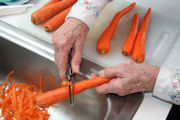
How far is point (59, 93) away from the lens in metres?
0.76

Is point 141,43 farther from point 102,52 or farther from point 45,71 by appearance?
point 45,71

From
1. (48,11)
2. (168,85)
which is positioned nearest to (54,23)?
(48,11)

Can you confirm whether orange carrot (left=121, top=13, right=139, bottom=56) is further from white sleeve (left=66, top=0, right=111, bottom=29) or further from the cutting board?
white sleeve (left=66, top=0, right=111, bottom=29)

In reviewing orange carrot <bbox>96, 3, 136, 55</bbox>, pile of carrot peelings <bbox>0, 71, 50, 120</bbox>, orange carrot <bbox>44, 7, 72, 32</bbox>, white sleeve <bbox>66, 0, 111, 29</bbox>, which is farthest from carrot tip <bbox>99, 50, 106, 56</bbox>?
pile of carrot peelings <bbox>0, 71, 50, 120</bbox>

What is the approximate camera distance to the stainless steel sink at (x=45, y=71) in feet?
2.78

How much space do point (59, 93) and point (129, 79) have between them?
29 cm

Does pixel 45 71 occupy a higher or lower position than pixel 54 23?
lower

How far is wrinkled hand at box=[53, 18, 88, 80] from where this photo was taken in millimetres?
793

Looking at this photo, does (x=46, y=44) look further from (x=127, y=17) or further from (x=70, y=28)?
(x=127, y=17)

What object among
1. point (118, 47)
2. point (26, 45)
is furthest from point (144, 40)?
point (26, 45)

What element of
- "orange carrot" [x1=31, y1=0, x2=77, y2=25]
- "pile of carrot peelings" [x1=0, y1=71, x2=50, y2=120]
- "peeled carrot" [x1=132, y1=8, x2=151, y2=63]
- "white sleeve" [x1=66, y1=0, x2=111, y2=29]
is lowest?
"pile of carrot peelings" [x1=0, y1=71, x2=50, y2=120]

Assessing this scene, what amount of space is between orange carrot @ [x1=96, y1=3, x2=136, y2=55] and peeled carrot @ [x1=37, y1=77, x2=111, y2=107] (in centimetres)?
21

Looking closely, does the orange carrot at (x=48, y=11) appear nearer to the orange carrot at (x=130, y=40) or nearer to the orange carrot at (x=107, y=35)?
the orange carrot at (x=107, y=35)

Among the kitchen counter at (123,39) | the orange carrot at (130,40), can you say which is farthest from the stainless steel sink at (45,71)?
the orange carrot at (130,40)
